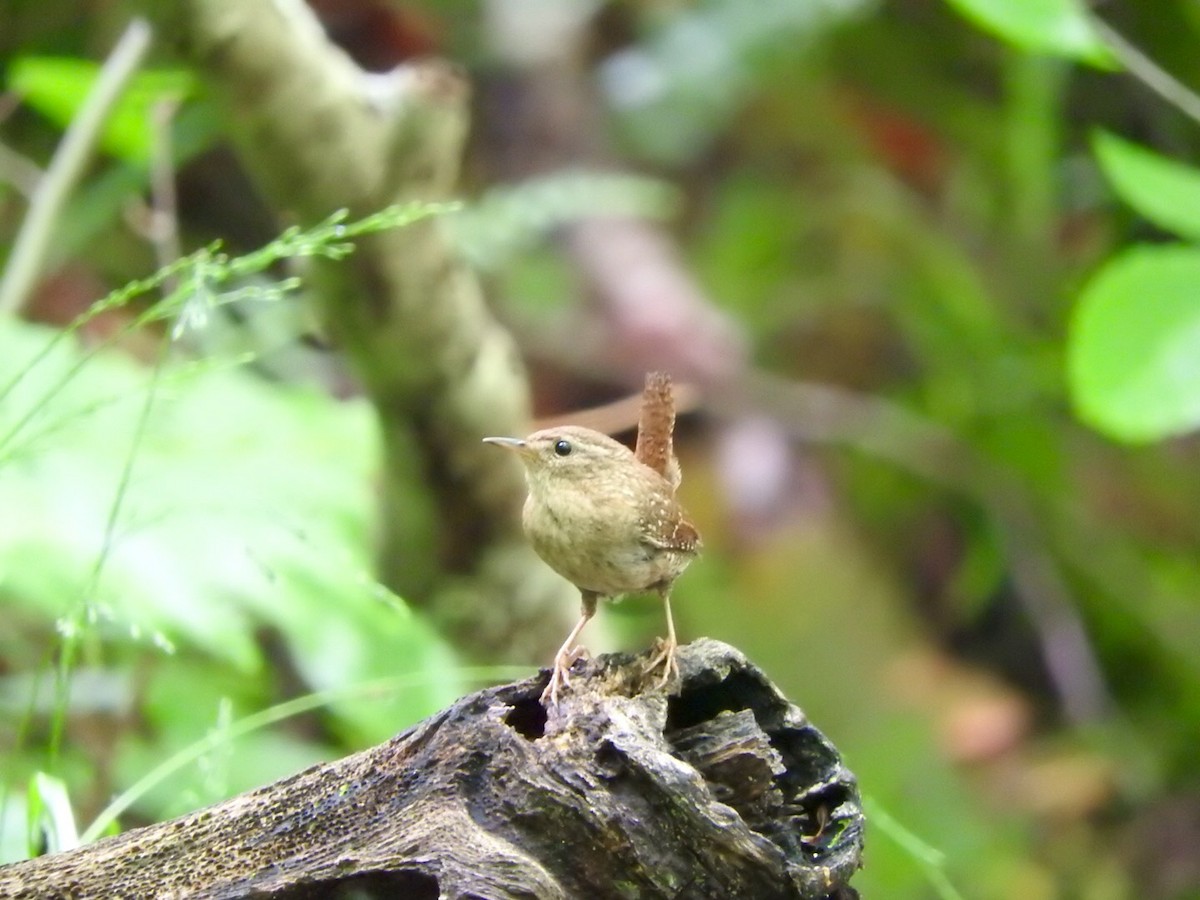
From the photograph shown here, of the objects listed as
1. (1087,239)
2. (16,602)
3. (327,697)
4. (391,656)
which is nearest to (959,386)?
(1087,239)

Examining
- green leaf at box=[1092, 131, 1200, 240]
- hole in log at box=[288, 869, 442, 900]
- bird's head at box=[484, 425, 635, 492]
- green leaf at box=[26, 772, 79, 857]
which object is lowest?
hole in log at box=[288, 869, 442, 900]

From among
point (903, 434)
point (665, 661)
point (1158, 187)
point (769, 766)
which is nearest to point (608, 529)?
point (665, 661)

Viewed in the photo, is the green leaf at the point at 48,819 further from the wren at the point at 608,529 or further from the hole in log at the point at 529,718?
the wren at the point at 608,529

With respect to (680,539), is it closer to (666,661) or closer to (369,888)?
(666,661)

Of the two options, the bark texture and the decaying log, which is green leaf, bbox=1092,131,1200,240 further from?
the decaying log

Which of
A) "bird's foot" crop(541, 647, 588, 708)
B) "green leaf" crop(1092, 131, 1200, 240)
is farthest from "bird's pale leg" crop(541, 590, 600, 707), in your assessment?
"green leaf" crop(1092, 131, 1200, 240)

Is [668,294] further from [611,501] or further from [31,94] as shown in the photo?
[611,501]
